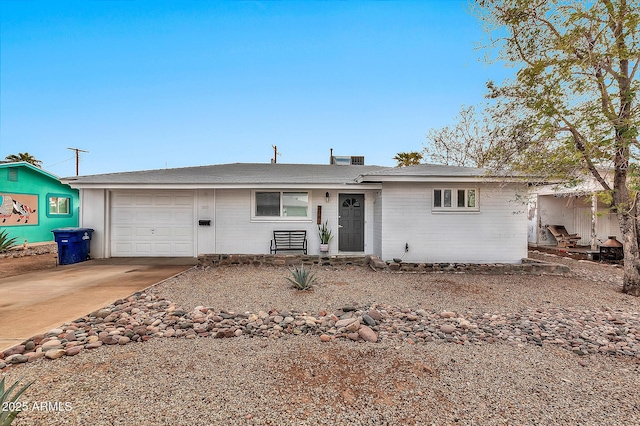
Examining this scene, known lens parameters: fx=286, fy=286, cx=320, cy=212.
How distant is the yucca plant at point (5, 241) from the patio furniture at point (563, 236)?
889 inches

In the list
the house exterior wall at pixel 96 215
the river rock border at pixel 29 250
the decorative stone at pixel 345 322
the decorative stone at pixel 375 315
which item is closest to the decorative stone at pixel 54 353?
the decorative stone at pixel 345 322

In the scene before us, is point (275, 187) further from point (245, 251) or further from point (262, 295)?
point (262, 295)

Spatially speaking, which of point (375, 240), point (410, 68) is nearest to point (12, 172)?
point (375, 240)

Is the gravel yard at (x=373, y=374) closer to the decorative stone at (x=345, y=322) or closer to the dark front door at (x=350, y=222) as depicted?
the decorative stone at (x=345, y=322)

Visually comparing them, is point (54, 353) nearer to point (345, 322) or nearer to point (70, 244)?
point (345, 322)

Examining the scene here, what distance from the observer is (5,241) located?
Result: 1162 centimetres

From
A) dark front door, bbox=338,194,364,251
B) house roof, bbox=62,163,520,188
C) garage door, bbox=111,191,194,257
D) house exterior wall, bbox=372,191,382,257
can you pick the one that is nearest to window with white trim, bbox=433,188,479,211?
house roof, bbox=62,163,520,188

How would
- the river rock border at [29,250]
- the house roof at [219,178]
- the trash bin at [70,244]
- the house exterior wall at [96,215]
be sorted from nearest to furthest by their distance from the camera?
1. the trash bin at [70,244]
2. the house roof at [219,178]
3. the house exterior wall at [96,215]
4. the river rock border at [29,250]

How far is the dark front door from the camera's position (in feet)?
31.7

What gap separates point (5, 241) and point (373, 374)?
52.4 ft

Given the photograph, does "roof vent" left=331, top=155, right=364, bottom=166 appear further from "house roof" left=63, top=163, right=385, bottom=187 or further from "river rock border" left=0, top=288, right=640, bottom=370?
"river rock border" left=0, top=288, right=640, bottom=370

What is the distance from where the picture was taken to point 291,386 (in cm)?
258

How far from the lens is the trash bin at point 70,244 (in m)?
8.59

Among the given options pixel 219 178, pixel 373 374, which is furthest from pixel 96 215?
pixel 373 374
